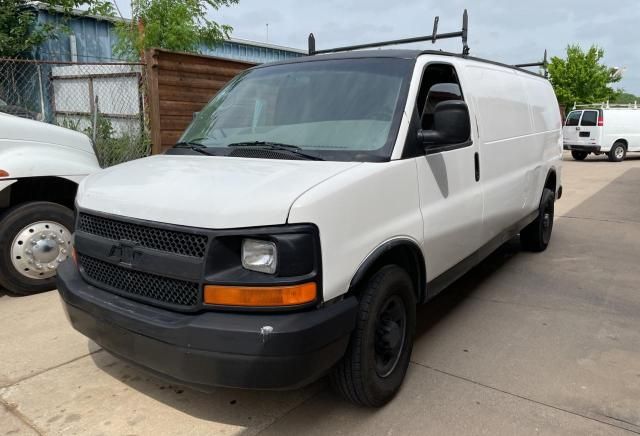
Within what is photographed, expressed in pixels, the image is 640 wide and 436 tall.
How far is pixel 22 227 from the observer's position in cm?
466

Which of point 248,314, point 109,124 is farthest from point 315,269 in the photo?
point 109,124

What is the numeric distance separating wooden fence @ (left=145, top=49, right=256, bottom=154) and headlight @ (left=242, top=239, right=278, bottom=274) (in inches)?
242

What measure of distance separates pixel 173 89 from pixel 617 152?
1860 cm

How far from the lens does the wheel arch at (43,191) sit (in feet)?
15.9

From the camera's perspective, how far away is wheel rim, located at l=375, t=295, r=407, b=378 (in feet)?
9.84

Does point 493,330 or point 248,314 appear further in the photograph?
point 493,330

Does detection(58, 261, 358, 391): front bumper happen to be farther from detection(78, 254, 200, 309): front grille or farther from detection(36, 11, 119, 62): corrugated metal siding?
detection(36, 11, 119, 62): corrugated metal siding

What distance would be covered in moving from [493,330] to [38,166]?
13.2 feet

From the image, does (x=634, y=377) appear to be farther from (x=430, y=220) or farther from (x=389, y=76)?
(x=389, y=76)

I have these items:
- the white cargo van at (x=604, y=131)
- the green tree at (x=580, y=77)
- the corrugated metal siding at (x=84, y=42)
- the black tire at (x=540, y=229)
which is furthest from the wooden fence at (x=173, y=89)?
the green tree at (x=580, y=77)

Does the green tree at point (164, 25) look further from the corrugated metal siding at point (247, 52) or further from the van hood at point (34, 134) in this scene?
the corrugated metal siding at point (247, 52)

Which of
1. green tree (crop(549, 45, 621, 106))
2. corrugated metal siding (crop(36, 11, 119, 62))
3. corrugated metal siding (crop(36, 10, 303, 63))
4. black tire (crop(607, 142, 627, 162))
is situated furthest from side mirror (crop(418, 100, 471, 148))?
green tree (crop(549, 45, 621, 106))

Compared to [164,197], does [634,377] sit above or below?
below

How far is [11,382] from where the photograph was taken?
3.35 meters
